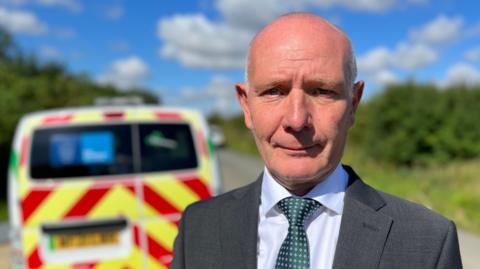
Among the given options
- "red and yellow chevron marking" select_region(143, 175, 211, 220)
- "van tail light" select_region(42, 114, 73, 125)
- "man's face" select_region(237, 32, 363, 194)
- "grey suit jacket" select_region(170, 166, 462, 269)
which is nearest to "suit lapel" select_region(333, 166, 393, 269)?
"grey suit jacket" select_region(170, 166, 462, 269)

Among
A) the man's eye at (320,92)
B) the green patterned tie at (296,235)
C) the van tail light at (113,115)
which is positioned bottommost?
the van tail light at (113,115)

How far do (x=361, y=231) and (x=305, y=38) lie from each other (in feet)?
1.88

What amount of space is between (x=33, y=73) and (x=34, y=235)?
2620 cm

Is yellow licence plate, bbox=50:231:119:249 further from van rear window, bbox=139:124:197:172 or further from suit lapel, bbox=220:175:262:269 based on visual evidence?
suit lapel, bbox=220:175:262:269

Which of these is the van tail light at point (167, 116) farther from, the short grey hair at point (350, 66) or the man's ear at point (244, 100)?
the short grey hair at point (350, 66)

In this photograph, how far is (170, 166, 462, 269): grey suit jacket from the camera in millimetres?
1268

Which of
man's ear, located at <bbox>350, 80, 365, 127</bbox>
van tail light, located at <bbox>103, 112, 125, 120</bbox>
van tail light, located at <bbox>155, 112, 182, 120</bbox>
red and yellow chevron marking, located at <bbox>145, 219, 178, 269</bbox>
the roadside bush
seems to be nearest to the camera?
man's ear, located at <bbox>350, 80, 365, 127</bbox>

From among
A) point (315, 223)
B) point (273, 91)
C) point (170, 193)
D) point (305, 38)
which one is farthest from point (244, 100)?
point (170, 193)

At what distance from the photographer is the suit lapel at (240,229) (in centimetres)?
140

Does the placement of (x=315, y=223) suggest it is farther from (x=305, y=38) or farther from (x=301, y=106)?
(x=305, y=38)

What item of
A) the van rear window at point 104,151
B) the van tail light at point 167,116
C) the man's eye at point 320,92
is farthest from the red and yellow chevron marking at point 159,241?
the man's eye at point 320,92

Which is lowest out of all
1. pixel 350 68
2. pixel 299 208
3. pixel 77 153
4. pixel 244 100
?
pixel 77 153

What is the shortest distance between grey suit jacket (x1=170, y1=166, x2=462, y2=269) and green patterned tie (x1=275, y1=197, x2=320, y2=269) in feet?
0.30

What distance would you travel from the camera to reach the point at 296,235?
52.7 inches
